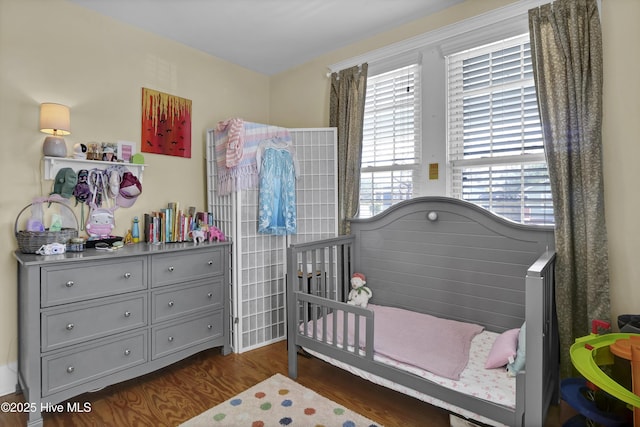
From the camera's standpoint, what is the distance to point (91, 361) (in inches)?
81.9

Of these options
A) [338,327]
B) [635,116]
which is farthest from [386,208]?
[635,116]

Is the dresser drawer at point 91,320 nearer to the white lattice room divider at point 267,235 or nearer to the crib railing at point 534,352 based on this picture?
the white lattice room divider at point 267,235

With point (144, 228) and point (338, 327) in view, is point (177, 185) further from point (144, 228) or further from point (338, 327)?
point (338, 327)

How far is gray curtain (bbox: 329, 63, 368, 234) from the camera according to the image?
3014mm

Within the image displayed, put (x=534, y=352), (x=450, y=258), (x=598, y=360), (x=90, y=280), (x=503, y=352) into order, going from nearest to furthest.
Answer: (x=534, y=352)
(x=598, y=360)
(x=503, y=352)
(x=90, y=280)
(x=450, y=258)

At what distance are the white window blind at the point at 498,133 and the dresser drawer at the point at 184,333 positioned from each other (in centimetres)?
213

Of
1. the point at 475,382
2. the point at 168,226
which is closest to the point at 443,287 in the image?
the point at 475,382

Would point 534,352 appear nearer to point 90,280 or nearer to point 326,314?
point 326,314

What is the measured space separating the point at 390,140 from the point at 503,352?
1.80 m

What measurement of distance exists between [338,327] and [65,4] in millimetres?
3002

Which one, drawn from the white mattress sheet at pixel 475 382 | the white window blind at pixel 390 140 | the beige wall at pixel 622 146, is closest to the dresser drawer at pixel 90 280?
the white mattress sheet at pixel 475 382

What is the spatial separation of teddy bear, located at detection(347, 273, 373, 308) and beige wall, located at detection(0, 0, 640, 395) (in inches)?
61.0

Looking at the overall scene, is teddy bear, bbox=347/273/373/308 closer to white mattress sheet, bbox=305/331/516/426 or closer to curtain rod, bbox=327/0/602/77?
white mattress sheet, bbox=305/331/516/426

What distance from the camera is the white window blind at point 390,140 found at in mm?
2805
